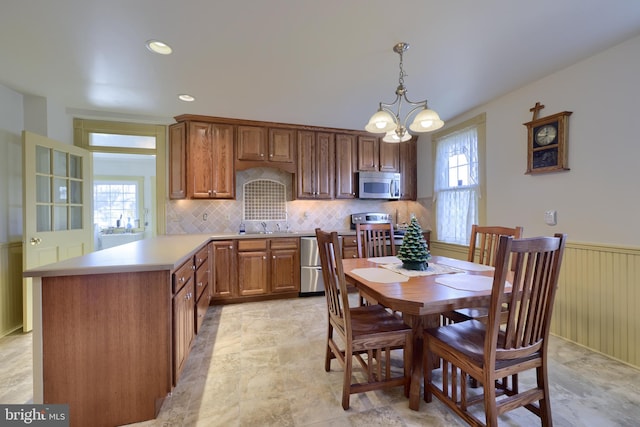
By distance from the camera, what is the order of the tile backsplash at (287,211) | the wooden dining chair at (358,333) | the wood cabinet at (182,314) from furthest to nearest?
the tile backsplash at (287,211) → the wood cabinet at (182,314) → the wooden dining chair at (358,333)

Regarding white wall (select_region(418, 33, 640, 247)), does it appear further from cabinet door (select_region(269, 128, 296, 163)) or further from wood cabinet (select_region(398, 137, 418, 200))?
cabinet door (select_region(269, 128, 296, 163))

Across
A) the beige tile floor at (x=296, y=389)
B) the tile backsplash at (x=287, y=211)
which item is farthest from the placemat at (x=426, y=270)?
the tile backsplash at (x=287, y=211)

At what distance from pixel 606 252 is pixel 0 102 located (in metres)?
5.57

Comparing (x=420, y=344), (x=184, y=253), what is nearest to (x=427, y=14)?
(x=420, y=344)

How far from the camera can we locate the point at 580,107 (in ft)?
7.68

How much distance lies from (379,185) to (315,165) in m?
1.05

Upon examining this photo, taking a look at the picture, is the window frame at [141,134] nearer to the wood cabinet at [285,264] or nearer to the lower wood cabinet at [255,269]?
the lower wood cabinet at [255,269]

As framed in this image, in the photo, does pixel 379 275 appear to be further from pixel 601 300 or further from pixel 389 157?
pixel 389 157

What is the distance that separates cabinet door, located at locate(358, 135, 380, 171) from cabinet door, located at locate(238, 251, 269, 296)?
2.01m

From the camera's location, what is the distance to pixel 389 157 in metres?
4.36

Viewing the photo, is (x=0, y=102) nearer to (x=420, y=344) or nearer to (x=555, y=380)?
(x=420, y=344)

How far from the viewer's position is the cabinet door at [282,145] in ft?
12.5

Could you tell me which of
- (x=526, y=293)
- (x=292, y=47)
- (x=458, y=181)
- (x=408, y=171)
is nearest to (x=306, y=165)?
(x=408, y=171)

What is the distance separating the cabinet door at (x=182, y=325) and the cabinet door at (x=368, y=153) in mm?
2990
